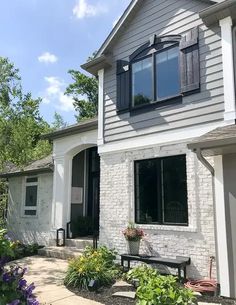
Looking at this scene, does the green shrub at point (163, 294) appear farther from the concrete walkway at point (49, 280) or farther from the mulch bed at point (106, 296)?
the concrete walkway at point (49, 280)

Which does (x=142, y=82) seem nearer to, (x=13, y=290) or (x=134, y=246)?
(x=134, y=246)

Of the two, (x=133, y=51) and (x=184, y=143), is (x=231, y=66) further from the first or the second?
(x=133, y=51)

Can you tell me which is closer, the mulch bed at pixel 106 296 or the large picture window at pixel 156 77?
the mulch bed at pixel 106 296

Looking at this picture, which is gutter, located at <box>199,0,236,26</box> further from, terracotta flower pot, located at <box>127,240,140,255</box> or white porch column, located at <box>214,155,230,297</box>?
terracotta flower pot, located at <box>127,240,140,255</box>

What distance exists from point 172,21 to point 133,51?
1.35 meters

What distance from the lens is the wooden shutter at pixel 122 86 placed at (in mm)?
9047

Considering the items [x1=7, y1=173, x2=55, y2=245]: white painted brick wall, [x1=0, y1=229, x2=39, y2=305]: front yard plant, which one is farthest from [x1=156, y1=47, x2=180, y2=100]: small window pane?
[x1=7, y1=173, x2=55, y2=245]: white painted brick wall

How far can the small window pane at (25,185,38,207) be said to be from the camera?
1312cm

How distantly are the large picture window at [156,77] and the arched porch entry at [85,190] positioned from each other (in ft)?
14.4

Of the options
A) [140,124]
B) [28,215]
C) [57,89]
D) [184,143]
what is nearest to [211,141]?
[184,143]

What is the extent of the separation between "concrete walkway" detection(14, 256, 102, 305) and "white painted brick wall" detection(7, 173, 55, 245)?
1.91 metres

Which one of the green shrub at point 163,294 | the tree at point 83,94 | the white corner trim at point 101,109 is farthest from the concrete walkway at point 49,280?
the tree at point 83,94

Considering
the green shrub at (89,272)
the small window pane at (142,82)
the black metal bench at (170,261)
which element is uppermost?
the small window pane at (142,82)

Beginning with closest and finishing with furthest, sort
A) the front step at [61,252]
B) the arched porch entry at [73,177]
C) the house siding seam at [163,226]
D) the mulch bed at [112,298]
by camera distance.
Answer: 1. the mulch bed at [112,298]
2. the house siding seam at [163,226]
3. the front step at [61,252]
4. the arched porch entry at [73,177]
